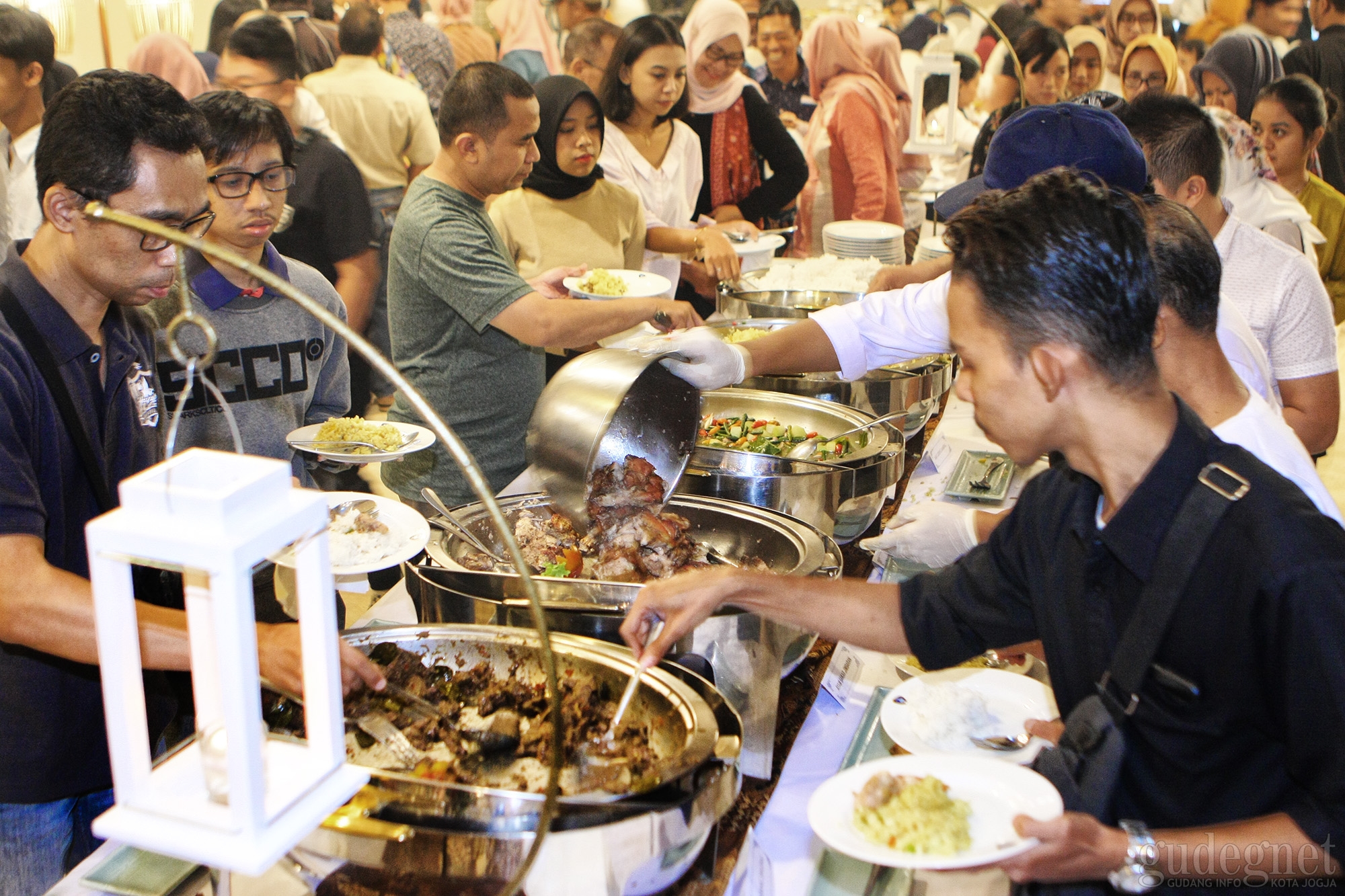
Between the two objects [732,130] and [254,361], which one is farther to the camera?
[732,130]

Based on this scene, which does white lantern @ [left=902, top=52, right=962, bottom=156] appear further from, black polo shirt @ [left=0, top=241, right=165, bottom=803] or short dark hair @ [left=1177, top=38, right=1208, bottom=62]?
black polo shirt @ [left=0, top=241, right=165, bottom=803]

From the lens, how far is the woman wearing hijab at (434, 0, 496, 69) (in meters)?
5.43

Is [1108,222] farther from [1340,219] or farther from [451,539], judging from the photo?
[1340,219]

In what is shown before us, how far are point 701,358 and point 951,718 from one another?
720mm

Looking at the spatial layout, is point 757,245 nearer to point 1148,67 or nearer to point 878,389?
point 878,389

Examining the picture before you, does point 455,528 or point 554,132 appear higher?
point 554,132

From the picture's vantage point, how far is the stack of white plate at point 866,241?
3.73m

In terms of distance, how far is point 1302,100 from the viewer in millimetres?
3418

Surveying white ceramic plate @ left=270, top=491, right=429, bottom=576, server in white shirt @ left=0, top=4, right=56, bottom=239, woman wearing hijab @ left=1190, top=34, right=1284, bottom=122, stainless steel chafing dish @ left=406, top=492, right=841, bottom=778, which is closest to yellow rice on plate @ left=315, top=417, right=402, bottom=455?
white ceramic plate @ left=270, top=491, right=429, bottom=576

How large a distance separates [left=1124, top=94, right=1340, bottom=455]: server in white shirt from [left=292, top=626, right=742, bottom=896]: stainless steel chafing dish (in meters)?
1.61

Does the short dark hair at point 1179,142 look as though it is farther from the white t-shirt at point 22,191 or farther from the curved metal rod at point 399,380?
the white t-shirt at point 22,191

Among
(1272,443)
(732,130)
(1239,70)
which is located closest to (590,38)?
(732,130)

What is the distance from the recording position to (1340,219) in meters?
3.36

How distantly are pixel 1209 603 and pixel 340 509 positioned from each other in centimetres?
124
